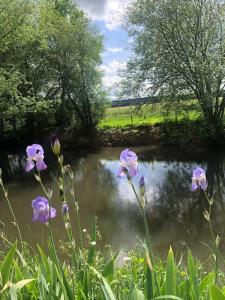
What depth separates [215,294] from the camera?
2025mm

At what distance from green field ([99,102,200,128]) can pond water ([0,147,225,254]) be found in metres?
2.62

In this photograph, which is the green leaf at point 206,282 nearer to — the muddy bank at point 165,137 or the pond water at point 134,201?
the pond water at point 134,201

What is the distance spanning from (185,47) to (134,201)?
1160 cm

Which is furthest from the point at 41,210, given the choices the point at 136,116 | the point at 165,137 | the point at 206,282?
the point at 136,116

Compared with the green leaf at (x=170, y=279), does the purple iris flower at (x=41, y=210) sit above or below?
above

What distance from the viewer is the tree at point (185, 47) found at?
69.0 ft

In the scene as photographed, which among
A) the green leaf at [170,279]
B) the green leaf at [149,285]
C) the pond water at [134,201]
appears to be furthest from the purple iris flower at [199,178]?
the pond water at [134,201]

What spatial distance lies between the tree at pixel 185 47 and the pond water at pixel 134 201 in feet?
11.1

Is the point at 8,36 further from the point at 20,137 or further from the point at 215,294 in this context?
the point at 215,294

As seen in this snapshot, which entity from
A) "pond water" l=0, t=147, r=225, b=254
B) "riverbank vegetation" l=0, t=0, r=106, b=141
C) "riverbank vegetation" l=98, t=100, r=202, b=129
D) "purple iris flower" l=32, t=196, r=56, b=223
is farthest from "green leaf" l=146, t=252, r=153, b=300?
"riverbank vegetation" l=0, t=0, r=106, b=141

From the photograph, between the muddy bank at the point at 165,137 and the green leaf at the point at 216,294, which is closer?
the green leaf at the point at 216,294

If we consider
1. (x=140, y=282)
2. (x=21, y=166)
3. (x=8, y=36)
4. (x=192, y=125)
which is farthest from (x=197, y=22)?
(x=140, y=282)

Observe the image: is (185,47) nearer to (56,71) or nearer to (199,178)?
(56,71)

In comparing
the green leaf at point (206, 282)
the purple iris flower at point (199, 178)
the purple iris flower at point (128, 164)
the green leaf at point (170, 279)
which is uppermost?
the purple iris flower at point (128, 164)
